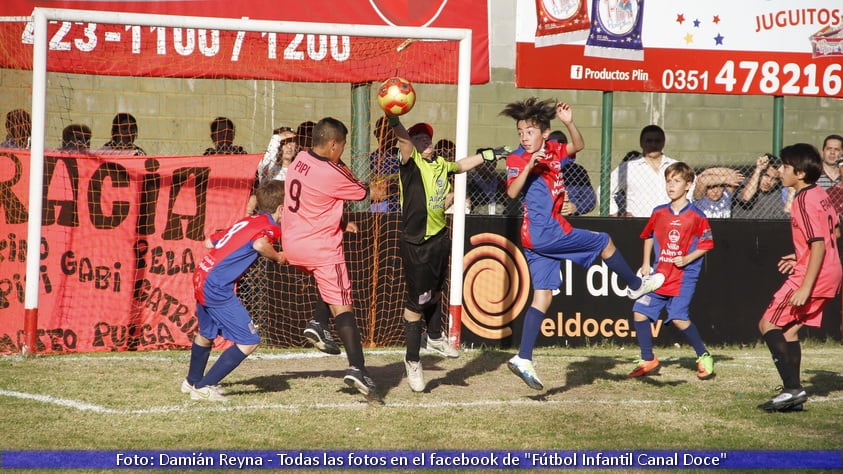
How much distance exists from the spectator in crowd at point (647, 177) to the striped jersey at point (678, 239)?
2443 mm

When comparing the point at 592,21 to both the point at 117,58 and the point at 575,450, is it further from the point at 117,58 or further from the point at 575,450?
the point at 575,450

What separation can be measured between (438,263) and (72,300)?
430cm

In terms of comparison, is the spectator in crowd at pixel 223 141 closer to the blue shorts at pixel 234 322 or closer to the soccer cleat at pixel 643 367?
the blue shorts at pixel 234 322

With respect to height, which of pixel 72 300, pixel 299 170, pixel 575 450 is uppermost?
pixel 299 170

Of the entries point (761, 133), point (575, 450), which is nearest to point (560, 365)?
point (575, 450)

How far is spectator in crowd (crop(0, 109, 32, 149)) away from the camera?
10.8 m

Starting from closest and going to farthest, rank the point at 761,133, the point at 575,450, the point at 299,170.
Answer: the point at 575,450
the point at 299,170
the point at 761,133

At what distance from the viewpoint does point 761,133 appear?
17.8 meters

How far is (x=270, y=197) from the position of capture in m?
7.97

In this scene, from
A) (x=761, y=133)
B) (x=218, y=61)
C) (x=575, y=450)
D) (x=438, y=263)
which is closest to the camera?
(x=575, y=450)

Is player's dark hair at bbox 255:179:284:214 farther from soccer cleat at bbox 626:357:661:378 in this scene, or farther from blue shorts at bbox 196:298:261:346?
soccer cleat at bbox 626:357:661:378

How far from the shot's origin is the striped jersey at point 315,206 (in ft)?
25.1

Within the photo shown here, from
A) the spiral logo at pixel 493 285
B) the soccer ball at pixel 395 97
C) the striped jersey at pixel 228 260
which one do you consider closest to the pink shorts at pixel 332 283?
the striped jersey at pixel 228 260

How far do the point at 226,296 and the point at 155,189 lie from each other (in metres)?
3.57
